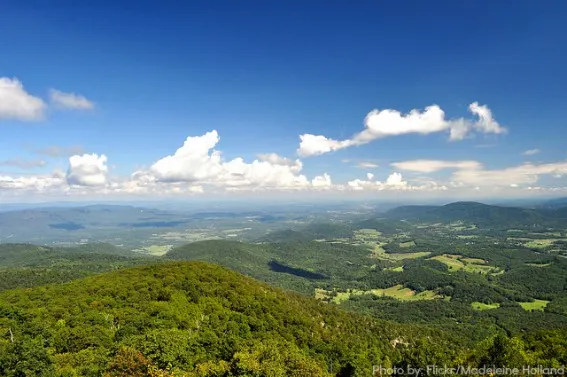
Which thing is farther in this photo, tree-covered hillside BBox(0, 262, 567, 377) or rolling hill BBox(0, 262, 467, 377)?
tree-covered hillside BBox(0, 262, 567, 377)

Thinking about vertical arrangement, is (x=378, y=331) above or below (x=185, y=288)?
below

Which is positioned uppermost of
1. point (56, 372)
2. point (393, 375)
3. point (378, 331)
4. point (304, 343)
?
point (56, 372)

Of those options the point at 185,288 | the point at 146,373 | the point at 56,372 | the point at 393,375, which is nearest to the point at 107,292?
the point at 185,288

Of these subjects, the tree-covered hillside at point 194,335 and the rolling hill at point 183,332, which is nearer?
the rolling hill at point 183,332

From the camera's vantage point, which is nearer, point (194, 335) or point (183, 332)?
point (194, 335)

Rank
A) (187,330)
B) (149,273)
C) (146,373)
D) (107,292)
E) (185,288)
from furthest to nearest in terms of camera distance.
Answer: (149,273)
(185,288)
(107,292)
(187,330)
(146,373)

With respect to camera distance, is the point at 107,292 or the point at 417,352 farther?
the point at 107,292

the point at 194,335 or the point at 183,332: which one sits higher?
the point at 183,332

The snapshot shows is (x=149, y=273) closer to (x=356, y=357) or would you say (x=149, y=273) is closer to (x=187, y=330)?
(x=187, y=330)

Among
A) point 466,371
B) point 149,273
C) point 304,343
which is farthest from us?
point 149,273

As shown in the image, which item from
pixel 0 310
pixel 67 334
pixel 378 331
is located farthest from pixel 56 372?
pixel 378 331
